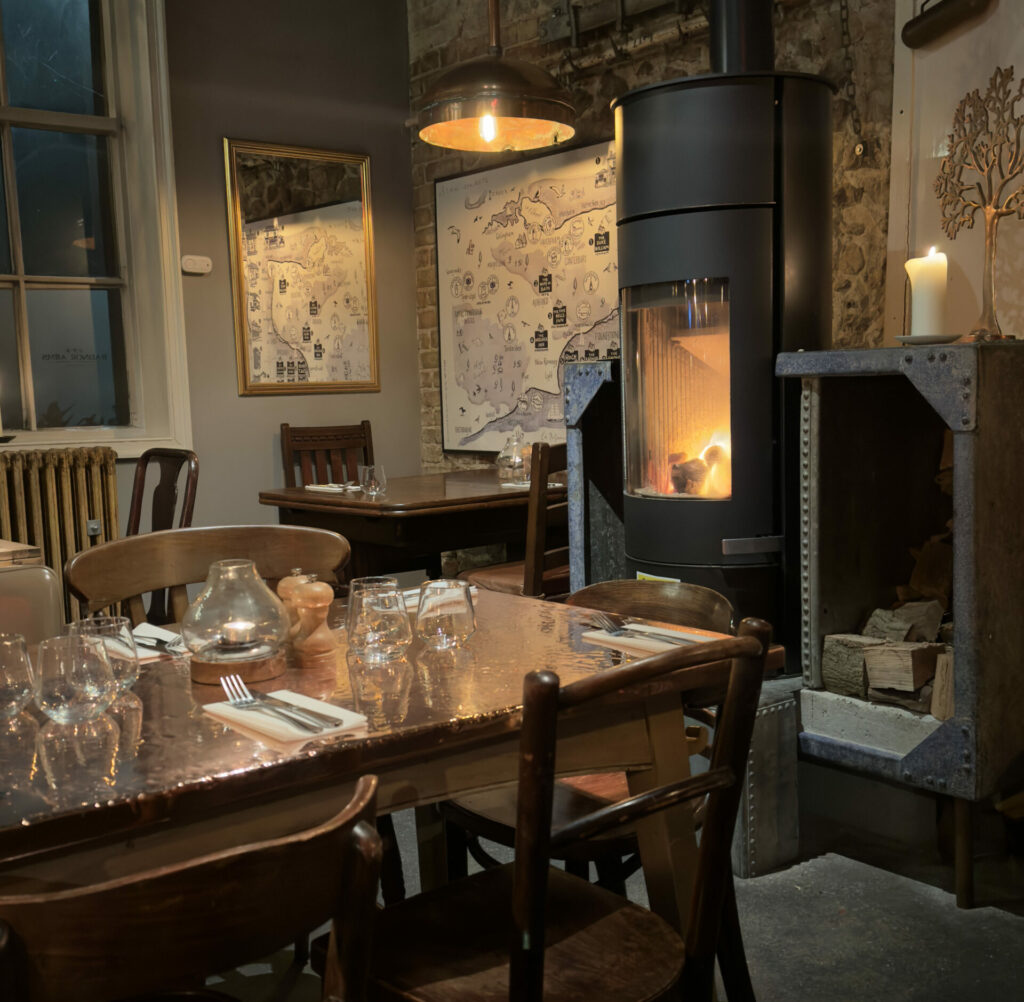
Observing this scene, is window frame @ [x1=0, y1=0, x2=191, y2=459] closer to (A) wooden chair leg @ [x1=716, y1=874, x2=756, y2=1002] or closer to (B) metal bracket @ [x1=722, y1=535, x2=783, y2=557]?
(B) metal bracket @ [x1=722, y1=535, x2=783, y2=557]

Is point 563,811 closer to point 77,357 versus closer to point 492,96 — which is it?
point 492,96

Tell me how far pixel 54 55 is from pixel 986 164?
385cm

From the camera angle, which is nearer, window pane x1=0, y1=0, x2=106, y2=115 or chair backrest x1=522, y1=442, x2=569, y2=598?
chair backrest x1=522, y1=442, x2=569, y2=598

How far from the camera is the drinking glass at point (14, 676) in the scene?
4.41ft

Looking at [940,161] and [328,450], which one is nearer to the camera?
[940,161]

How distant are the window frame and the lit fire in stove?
2.81 m

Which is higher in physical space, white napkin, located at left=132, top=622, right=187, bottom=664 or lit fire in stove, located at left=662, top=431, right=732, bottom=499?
lit fire in stove, located at left=662, top=431, right=732, bottom=499

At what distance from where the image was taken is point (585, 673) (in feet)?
4.77

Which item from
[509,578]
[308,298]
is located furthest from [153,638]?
[308,298]

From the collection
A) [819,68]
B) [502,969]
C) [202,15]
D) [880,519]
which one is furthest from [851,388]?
[202,15]

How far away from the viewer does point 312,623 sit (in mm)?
1573

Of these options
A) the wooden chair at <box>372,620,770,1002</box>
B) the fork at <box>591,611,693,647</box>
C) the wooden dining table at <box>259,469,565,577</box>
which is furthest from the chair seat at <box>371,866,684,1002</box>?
Result: the wooden dining table at <box>259,469,565,577</box>

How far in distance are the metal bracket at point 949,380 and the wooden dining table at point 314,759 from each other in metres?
0.93

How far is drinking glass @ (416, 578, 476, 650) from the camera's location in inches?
64.1
